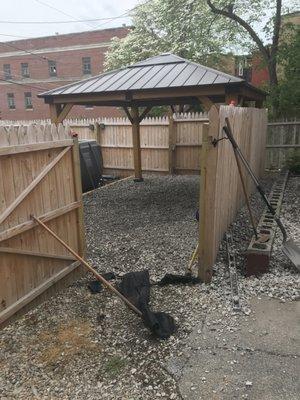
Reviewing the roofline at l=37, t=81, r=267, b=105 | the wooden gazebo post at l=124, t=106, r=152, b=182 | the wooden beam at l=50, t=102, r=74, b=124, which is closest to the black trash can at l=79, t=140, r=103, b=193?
the wooden gazebo post at l=124, t=106, r=152, b=182

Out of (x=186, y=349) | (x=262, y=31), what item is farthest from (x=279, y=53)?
(x=186, y=349)

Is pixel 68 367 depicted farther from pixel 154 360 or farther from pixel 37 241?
pixel 37 241

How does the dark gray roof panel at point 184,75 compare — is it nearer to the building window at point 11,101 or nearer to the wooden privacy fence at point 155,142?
the wooden privacy fence at point 155,142

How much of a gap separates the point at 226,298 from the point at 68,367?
1792 mm

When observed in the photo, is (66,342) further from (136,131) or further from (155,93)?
(136,131)

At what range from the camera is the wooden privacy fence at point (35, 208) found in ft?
11.0

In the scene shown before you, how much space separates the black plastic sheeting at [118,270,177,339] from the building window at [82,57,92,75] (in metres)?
33.5

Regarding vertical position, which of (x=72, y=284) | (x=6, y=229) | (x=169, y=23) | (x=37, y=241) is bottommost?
(x=72, y=284)

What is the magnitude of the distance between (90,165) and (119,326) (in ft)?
29.0

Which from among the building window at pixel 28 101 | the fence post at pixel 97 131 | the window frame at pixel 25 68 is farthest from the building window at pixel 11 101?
the fence post at pixel 97 131

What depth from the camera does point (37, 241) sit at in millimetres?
3814

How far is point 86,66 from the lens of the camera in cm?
3397

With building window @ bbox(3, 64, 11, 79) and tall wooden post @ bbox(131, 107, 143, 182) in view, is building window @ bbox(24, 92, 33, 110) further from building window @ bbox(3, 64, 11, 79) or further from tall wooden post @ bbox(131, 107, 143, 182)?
tall wooden post @ bbox(131, 107, 143, 182)

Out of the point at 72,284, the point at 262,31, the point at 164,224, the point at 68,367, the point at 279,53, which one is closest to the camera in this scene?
the point at 68,367
